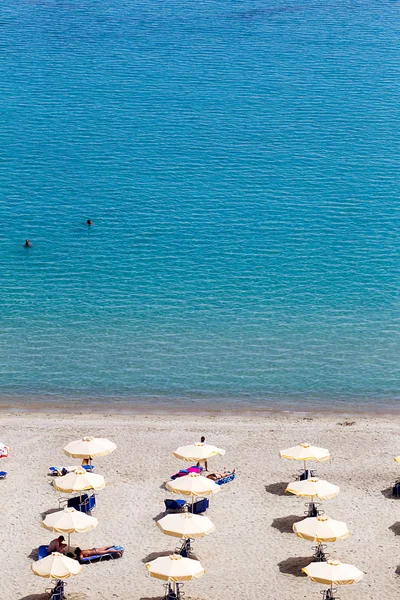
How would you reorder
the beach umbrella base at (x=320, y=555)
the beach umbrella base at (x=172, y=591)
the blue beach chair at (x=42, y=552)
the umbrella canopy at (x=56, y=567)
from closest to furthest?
the umbrella canopy at (x=56, y=567)
the beach umbrella base at (x=172, y=591)
the blue beach chair at (x=42, y=552)
the beach umbrella base at (x=320, y=555)

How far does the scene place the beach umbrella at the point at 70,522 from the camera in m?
30.9

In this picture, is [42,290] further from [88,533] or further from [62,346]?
[88,533]

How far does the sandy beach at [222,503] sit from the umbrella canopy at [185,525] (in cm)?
116

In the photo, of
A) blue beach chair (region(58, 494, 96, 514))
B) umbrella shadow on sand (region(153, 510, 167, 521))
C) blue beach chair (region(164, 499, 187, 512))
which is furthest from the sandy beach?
blue beach chair (region(58, 494, 96, 514))

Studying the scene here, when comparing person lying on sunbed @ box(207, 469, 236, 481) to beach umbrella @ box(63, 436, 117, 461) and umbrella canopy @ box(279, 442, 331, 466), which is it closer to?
umbrella canopy @ box(279, 442, 331, 466)

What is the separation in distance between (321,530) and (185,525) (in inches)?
162

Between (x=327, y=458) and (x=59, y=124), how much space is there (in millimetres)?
46913

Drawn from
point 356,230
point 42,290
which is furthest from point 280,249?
point 42,290

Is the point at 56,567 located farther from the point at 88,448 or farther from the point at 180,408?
the point at 180,408

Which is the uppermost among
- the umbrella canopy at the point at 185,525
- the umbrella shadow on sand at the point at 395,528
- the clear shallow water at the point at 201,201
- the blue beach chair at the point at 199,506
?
the clear shallow water at the point at 201,201

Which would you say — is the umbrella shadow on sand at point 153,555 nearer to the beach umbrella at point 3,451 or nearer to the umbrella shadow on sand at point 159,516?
the umbrella shadow on sand at point 159,516

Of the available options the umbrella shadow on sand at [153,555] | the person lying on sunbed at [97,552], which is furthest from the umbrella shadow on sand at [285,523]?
the person lying on sunbed at [97,552]

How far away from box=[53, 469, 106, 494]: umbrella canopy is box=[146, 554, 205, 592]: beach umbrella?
5448 millimetres

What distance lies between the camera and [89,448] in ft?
120
